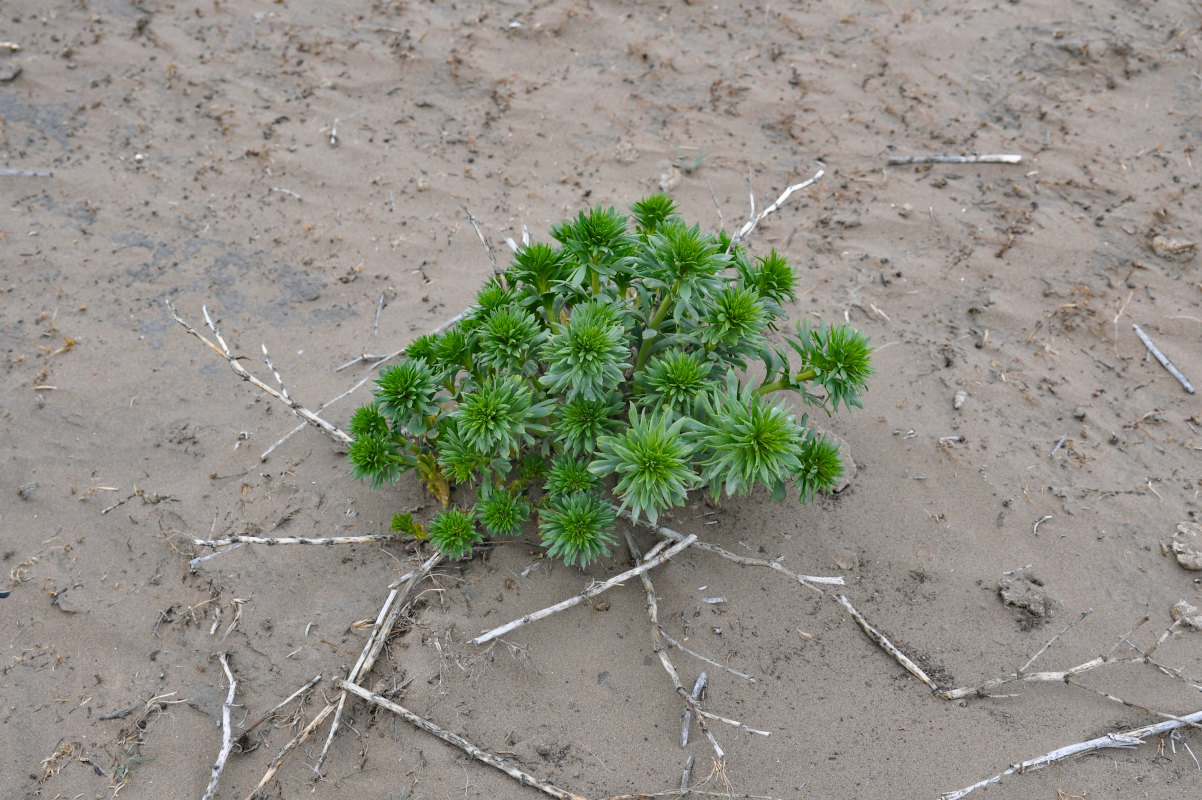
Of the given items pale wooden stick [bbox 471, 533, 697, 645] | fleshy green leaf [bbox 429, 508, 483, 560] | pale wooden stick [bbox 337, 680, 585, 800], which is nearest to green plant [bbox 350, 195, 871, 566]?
fleshy green leaf [bbox 429, 508, 483, 560]

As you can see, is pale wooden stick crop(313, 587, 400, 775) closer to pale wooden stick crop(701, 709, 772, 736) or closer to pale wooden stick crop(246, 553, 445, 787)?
pale wooden stick crop(246, 553, 445, 787)

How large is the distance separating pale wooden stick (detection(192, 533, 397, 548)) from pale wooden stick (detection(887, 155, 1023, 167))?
362 centimetres

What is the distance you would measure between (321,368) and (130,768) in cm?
188

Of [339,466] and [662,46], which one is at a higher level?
[662,46]

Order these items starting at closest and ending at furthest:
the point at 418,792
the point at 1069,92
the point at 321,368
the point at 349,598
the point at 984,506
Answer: the point at 418,792, the point at 349,598, the point at 984,506, the point at 321,368, the point at 1069,92

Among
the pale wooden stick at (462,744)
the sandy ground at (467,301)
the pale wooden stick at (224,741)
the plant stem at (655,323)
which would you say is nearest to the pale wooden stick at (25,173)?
the sandy ground at (467,301)

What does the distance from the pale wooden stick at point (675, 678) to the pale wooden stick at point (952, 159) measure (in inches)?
122

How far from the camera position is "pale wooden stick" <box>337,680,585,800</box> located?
261 cm

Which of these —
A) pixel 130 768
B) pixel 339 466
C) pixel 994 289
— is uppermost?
pixel 994 289

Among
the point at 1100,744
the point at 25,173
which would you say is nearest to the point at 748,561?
the point at 1100,744

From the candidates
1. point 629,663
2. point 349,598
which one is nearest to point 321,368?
point 349,598

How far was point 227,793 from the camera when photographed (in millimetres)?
2688

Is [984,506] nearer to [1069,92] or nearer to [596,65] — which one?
[1069,92]

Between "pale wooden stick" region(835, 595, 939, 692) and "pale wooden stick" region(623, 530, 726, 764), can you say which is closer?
"pale wooden stick" region(623, 530, 726, 764)
